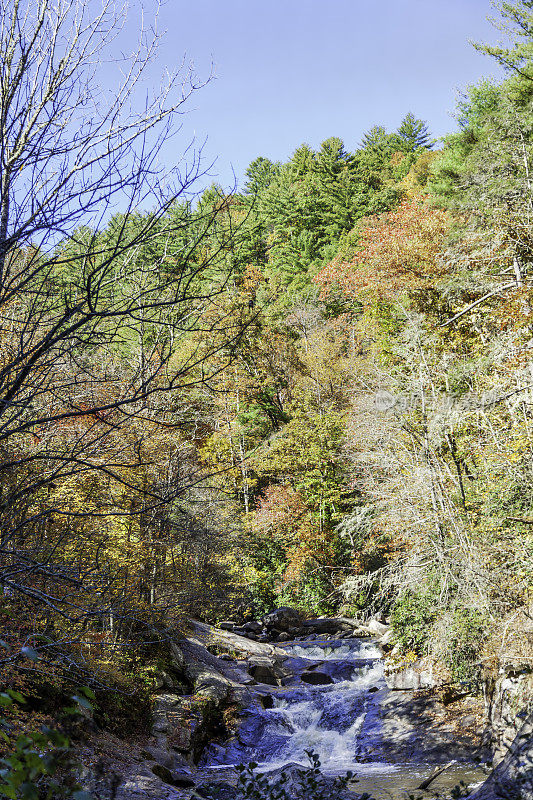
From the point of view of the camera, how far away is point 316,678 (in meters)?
14.0

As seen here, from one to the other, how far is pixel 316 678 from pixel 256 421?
14.4 m

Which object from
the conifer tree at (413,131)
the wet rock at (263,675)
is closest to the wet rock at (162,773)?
the wet rock at (263,675)

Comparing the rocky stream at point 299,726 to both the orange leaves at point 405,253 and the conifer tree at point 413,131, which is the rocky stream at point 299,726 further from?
the conifer tree at point 413,131

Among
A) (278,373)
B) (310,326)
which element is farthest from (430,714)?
(310,326)

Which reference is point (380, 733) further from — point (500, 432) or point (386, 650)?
point (500, 432)

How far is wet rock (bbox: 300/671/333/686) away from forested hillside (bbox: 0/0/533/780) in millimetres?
2144

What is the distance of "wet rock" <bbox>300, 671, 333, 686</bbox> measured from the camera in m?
14.0

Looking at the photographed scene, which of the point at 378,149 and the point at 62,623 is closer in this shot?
the point at 62,623

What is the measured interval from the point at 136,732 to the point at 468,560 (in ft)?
19.9

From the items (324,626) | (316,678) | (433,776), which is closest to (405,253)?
(324,626)

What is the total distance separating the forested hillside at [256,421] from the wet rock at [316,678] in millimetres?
2144

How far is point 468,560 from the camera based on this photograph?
9727 millimetres

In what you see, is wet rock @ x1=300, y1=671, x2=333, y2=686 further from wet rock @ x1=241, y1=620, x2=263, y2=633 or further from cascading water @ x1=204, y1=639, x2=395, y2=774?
wet rock @ x1=241, y1=620, x2=263, y2=633

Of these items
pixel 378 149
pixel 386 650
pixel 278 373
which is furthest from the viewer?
pixel 378 149
